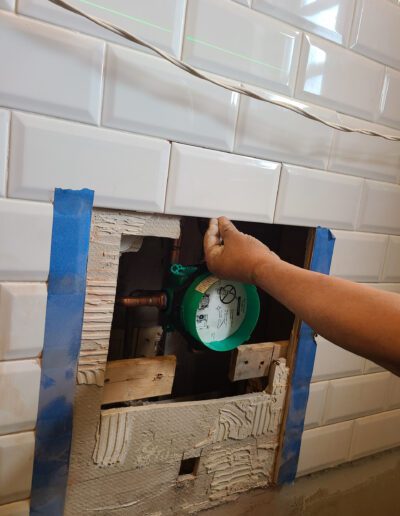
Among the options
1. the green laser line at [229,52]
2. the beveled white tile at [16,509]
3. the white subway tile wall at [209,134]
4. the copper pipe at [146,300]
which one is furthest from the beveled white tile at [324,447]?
the green laser line at [229,52]

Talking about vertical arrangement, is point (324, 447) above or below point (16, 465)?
below

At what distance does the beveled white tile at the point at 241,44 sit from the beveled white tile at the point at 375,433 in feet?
2.91

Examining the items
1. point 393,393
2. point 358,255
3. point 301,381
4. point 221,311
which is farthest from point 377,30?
point 393,393

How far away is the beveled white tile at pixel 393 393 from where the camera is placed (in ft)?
3.80

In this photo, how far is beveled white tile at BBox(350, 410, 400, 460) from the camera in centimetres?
113

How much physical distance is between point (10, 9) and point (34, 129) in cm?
16

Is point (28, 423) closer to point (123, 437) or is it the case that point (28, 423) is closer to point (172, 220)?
point (123, 437)

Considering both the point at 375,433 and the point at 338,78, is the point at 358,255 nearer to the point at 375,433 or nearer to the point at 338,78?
the point at 338,78

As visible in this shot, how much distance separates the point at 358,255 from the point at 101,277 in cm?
62

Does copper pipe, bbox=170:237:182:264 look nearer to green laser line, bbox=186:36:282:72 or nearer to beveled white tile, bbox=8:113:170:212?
beveled white tile, bbox=8:113:170:212

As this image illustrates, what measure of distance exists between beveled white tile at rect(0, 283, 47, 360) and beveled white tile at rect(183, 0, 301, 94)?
0.48 m

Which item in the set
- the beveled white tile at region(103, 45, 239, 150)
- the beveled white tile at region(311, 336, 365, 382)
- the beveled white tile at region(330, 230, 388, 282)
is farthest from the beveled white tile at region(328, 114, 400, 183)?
the beveled white tile at region(311, 336, 365, 382)

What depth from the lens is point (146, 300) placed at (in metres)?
0.83

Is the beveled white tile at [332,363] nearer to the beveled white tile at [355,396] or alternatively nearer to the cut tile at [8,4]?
the beveled white tile at [355,396]
